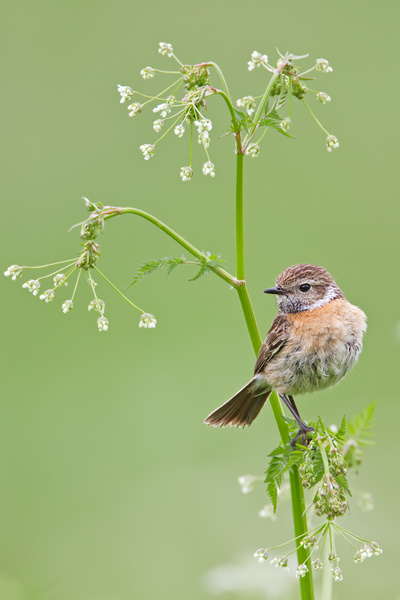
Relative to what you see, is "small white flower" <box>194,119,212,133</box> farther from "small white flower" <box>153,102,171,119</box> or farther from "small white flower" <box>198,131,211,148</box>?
"small white flower" <box>153,102,171,119</box>

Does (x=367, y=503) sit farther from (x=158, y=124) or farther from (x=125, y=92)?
(x=125, y=92)

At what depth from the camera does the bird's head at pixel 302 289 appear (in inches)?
144

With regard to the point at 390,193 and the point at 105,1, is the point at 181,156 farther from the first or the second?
the point at 105,1

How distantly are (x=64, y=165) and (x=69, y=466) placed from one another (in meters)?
4.89

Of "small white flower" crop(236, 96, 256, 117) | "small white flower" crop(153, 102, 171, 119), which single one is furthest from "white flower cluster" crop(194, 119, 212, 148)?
"small white flower" crop(236, 96, 256, 117)

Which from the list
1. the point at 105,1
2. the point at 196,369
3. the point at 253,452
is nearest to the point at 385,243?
the point at 196,369

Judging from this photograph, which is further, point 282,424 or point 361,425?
point 361,425

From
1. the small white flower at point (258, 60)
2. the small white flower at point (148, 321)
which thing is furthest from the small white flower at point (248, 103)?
the small white flower at point (148, 321)

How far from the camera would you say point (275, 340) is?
11.3 feet

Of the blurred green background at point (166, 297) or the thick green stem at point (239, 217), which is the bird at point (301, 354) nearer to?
the blurred green background at point (166, 297)

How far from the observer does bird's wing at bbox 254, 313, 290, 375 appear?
3250mm

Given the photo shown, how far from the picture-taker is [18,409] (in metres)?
7.05

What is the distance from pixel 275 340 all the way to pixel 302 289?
36 centimetres

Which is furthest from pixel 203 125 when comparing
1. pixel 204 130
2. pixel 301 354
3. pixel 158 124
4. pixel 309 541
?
pixel 301 354
